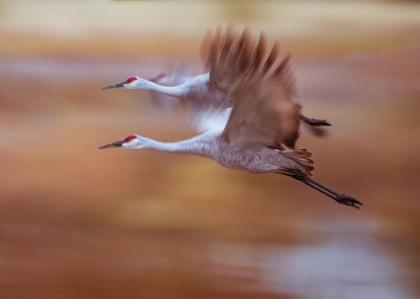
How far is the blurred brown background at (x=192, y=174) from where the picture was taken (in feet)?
4.09

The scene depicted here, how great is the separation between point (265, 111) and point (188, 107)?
268 millimetres

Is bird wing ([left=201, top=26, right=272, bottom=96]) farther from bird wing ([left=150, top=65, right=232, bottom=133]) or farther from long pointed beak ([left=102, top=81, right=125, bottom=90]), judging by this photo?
long pointed beak ([left=102, top=81, right=125, bottom=90])

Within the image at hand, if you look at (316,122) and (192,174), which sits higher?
(316,122)

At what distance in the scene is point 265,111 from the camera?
1.12m

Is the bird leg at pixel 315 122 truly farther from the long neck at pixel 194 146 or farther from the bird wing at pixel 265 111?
the long neck at pixel 194 146

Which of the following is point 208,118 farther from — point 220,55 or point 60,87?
point 60,87

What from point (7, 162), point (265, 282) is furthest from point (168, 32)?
point (265, 282)

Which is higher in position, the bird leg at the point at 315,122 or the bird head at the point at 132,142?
the bird leg at the point at 315,122

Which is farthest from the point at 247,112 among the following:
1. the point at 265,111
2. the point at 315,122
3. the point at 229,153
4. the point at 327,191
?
the point at 327,191

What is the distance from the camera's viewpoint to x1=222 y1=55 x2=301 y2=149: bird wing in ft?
3.60

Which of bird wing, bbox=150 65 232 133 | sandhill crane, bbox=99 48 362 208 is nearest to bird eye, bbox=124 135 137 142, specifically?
sandhill crane, bbox=99 48 362 208

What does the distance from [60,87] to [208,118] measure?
19.9 inches

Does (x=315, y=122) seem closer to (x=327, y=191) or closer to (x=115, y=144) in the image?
(x=327, y=191)

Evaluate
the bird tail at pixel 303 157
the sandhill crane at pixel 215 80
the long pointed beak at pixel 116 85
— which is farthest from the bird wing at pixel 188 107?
the bird tail at pixel 303 157
